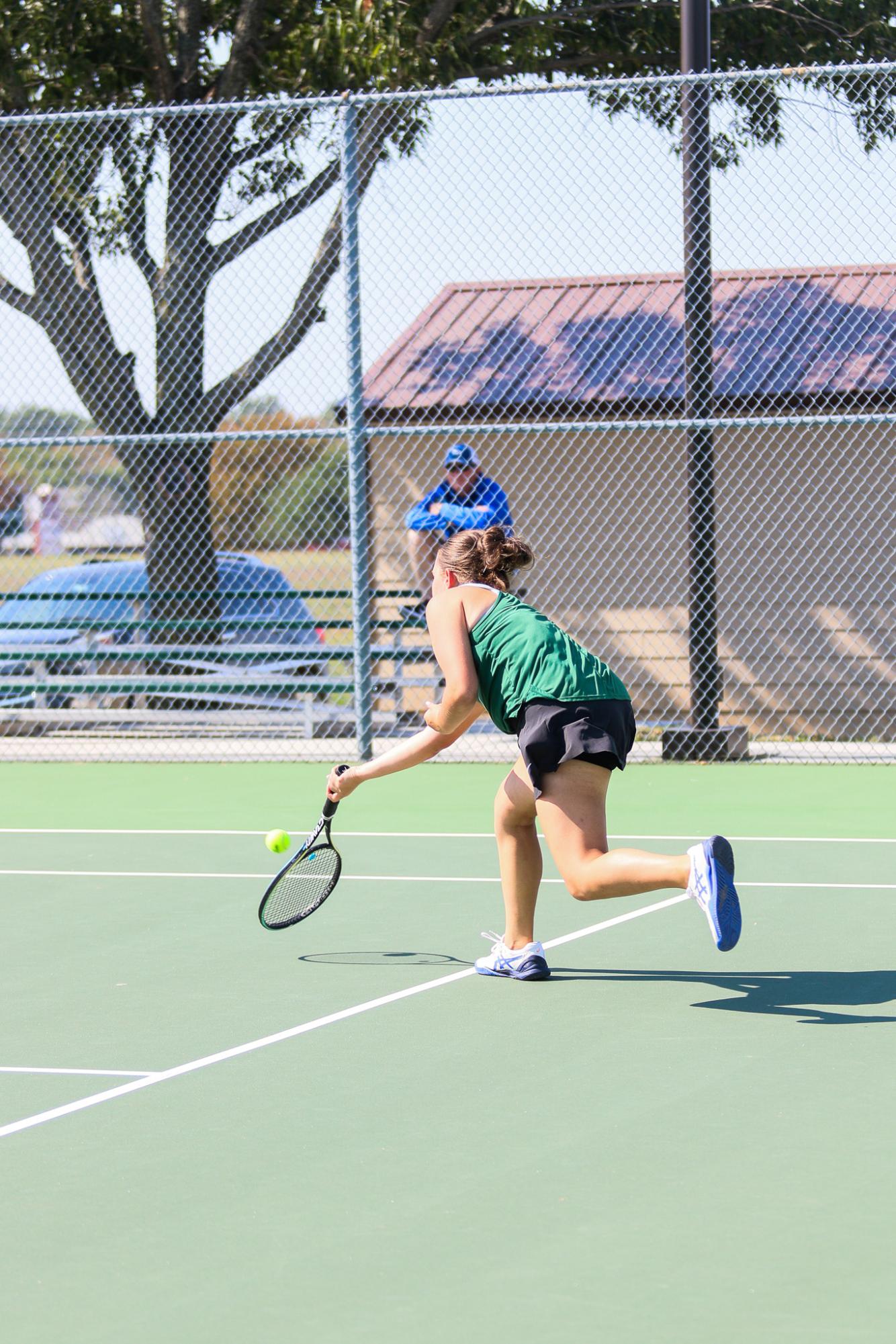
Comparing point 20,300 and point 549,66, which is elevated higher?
point 549,66

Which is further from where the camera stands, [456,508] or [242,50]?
[242,50]

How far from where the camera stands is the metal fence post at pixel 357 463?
11430 millimetres

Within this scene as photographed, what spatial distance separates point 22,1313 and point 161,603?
12042 millimetres

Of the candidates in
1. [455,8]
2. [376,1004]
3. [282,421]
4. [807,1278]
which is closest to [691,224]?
[455,8]

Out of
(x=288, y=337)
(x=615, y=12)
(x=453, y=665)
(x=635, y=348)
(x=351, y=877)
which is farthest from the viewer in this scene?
(x=615, y=12)

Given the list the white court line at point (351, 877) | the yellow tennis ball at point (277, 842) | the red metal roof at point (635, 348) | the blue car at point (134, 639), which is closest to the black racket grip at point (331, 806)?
the yellow tennis ball at point (277, 842)

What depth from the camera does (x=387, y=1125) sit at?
454cm

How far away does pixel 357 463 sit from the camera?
11508mm

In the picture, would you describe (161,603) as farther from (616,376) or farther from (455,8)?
(455,8)

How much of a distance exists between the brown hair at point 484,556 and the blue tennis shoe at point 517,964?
1.18 metres

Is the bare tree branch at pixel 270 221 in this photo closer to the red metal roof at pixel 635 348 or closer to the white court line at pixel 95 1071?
the red metal roof at pixel 635 348

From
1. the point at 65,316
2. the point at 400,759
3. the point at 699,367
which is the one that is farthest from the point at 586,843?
the point at 65,316

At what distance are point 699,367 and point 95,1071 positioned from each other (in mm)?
7457

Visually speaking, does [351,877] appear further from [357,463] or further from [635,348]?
[635,348]
